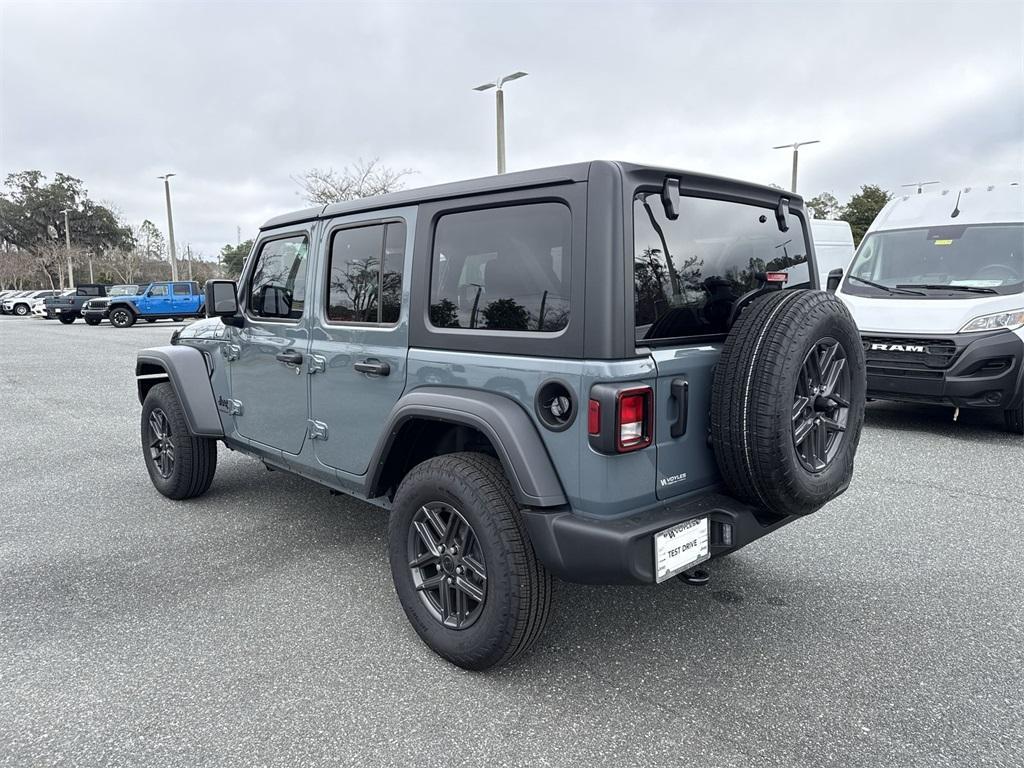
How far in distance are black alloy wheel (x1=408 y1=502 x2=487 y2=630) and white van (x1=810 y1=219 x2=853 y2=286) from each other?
12.2 metres

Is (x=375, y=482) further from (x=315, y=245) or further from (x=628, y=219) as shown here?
(x=628, y=219)

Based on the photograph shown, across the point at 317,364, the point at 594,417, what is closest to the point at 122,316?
the point at 317,364

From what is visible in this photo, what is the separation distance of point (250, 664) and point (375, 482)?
0.86m

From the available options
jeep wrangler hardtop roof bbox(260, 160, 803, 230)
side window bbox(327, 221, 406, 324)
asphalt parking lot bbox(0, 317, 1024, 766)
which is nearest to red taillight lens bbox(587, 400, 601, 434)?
jeep wrangler hardtop roof bbox(260, 160, 803, 230)

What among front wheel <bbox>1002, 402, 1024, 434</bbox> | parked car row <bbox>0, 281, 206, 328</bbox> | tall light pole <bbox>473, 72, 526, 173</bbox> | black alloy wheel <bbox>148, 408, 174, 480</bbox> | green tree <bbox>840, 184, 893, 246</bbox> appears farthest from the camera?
green tree <bbox>840, 184, 893, 246</bbox>

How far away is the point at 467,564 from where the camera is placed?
263 centimetres

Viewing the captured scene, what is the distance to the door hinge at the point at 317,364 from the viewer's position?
336 cm

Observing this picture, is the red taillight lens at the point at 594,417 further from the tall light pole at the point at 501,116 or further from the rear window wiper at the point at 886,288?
the tall light pole at the point at 501,116

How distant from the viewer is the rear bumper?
7.39 feet

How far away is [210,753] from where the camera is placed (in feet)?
7.26

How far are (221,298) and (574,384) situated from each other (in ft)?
8.02

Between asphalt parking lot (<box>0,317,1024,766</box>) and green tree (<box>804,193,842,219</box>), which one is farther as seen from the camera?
green tree (<box>804,193,842,219</box>)

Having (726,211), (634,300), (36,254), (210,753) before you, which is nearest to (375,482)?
(210,753)

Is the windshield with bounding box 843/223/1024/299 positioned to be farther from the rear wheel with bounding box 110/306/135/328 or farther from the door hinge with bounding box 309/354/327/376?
the rear wheel with bounding box 110/306/135/328
